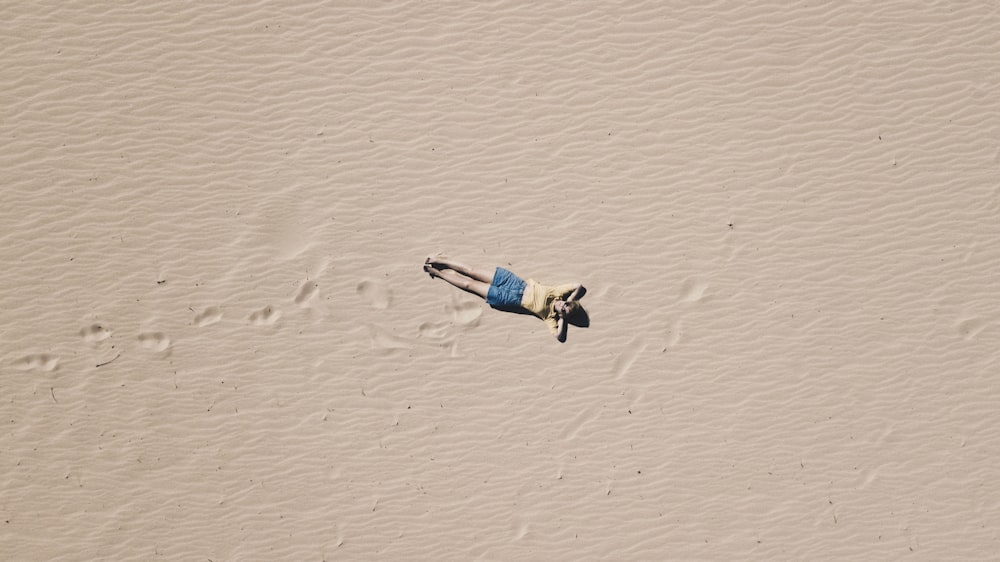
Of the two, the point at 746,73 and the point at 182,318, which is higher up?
the point at 746,73

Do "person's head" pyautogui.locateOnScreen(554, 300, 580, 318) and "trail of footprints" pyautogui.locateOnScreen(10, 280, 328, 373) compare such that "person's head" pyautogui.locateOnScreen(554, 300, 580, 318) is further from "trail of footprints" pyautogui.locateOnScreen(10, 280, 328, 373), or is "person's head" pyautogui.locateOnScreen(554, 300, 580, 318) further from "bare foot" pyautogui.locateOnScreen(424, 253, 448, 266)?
"trail of footprints" pyautogui.locateOnScreen(10, 280, 328, 373)

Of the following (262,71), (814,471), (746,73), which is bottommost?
(814,471)

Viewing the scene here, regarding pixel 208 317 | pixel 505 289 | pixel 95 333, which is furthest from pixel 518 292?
pixel 95 333

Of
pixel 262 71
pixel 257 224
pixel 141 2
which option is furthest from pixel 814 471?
pixel 141 2

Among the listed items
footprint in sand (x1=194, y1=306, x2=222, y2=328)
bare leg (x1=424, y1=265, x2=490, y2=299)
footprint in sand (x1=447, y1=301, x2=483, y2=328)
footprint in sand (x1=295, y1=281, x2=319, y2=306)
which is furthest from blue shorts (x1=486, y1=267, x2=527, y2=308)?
footprint in sand (x1=194, y1=306, x2=222, y2=328)

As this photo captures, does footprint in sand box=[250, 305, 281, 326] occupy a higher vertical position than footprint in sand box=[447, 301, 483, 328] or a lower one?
lower

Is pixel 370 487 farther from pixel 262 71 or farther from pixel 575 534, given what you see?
pixel 262 71
